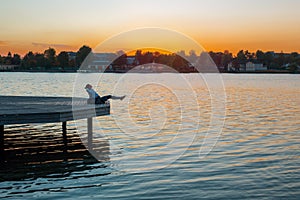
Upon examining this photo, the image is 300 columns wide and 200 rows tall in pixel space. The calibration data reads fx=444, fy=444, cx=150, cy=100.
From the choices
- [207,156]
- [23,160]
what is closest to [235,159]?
[207,156]

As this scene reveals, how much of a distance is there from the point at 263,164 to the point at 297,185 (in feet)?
8.83

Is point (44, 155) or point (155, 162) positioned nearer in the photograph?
point (155, 162)

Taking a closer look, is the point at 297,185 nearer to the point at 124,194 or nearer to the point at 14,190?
the point at 124,194

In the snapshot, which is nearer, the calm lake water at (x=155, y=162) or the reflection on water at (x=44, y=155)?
the calm lake water at (x=155, y=162)

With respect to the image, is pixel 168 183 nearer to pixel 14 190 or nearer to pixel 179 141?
pixel 14 190

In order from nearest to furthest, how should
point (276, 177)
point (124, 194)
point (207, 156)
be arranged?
point (124, 194) → point (276, 177) → point (207, 156)

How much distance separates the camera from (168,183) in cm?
1340

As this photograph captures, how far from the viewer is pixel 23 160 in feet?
53.0

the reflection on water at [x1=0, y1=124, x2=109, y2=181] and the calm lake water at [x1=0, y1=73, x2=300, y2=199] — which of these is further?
the reflection on water at [x1=0, y1=124, x2=109, y2=181]

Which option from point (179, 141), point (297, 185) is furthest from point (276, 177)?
point (179, 141)

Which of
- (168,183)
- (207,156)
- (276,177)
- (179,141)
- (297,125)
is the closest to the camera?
(168,183)

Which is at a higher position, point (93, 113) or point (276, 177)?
point (93, 113)

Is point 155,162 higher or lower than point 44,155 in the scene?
lower

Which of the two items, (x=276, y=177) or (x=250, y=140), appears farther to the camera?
(x=250, y=140)
